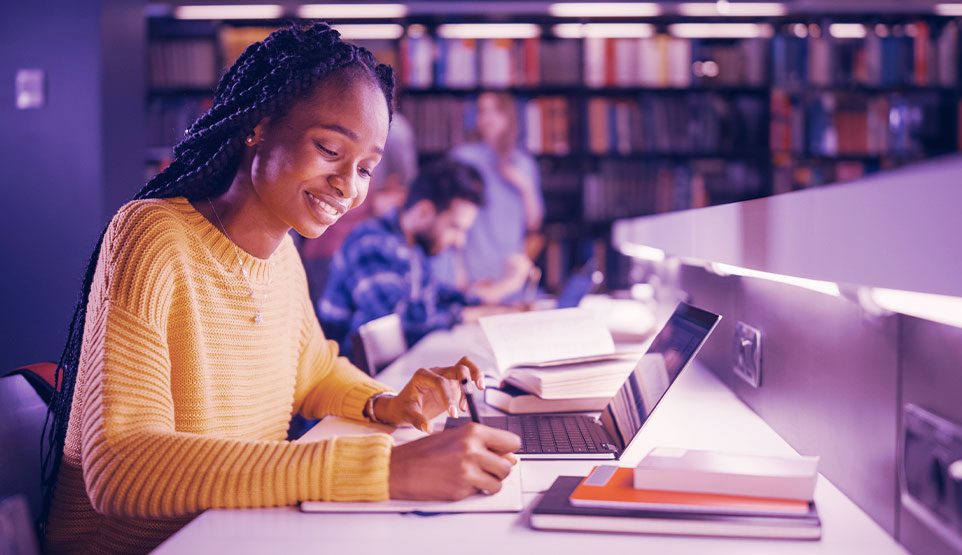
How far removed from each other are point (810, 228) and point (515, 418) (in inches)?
21.2

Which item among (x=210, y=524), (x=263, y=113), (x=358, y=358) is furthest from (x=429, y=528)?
(x=358, y=358)

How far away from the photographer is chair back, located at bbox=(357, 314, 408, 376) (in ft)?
5.96

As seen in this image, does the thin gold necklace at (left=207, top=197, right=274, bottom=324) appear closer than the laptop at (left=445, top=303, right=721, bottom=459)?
No

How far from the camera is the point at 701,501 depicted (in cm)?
69

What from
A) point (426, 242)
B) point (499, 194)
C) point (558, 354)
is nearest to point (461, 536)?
point (558, 354)

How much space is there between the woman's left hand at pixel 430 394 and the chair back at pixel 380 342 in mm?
645

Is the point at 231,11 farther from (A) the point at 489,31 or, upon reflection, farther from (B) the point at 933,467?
(B) the point at 933,467

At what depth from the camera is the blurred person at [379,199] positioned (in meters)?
3.84

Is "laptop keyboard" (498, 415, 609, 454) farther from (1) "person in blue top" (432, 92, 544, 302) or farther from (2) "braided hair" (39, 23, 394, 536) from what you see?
(1) "person in blue top" (432, 92, 544, 302)

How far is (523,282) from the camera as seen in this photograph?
3750 millimetres

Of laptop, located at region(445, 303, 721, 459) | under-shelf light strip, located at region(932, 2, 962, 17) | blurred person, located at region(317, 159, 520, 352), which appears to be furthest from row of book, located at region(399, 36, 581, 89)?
laptop, located at region(445, 303, 721, 459)

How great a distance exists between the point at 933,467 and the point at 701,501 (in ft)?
0.66

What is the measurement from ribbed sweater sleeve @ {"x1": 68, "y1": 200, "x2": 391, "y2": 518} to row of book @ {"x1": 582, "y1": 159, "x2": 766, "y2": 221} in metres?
3.28

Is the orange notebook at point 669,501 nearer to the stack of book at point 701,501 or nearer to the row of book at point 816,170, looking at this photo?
the stack of book at point 701,501
